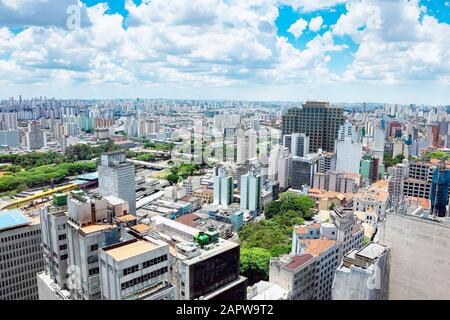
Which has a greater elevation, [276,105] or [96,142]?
[276,105]

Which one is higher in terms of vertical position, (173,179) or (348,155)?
(348,155)

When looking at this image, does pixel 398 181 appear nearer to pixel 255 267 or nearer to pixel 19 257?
pixel 255 267

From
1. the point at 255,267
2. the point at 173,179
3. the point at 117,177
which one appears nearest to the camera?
the point at 255,267

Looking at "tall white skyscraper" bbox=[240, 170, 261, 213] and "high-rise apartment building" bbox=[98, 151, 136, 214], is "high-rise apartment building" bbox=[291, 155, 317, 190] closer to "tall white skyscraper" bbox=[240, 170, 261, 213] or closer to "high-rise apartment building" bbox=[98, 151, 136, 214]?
"tall white skyscraper" bbox=[240, 170, 261, 213]

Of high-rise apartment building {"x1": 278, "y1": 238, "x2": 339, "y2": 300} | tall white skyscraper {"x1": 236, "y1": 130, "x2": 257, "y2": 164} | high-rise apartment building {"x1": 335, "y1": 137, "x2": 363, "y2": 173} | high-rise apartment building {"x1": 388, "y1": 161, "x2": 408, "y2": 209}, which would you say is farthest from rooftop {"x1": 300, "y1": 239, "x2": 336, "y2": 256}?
tall white skyscraper {"x1": 236, "y1": 130, "x2": 257, "y2": 164}

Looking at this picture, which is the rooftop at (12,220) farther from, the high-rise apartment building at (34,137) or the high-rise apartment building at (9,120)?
the high-rise apartment building at (9,120)

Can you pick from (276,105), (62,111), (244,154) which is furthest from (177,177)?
Result: (276,105)

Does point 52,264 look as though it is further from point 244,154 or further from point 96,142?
point 96,142

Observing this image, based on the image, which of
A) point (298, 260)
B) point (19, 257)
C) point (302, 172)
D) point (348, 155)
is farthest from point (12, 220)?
point (348, 155)
